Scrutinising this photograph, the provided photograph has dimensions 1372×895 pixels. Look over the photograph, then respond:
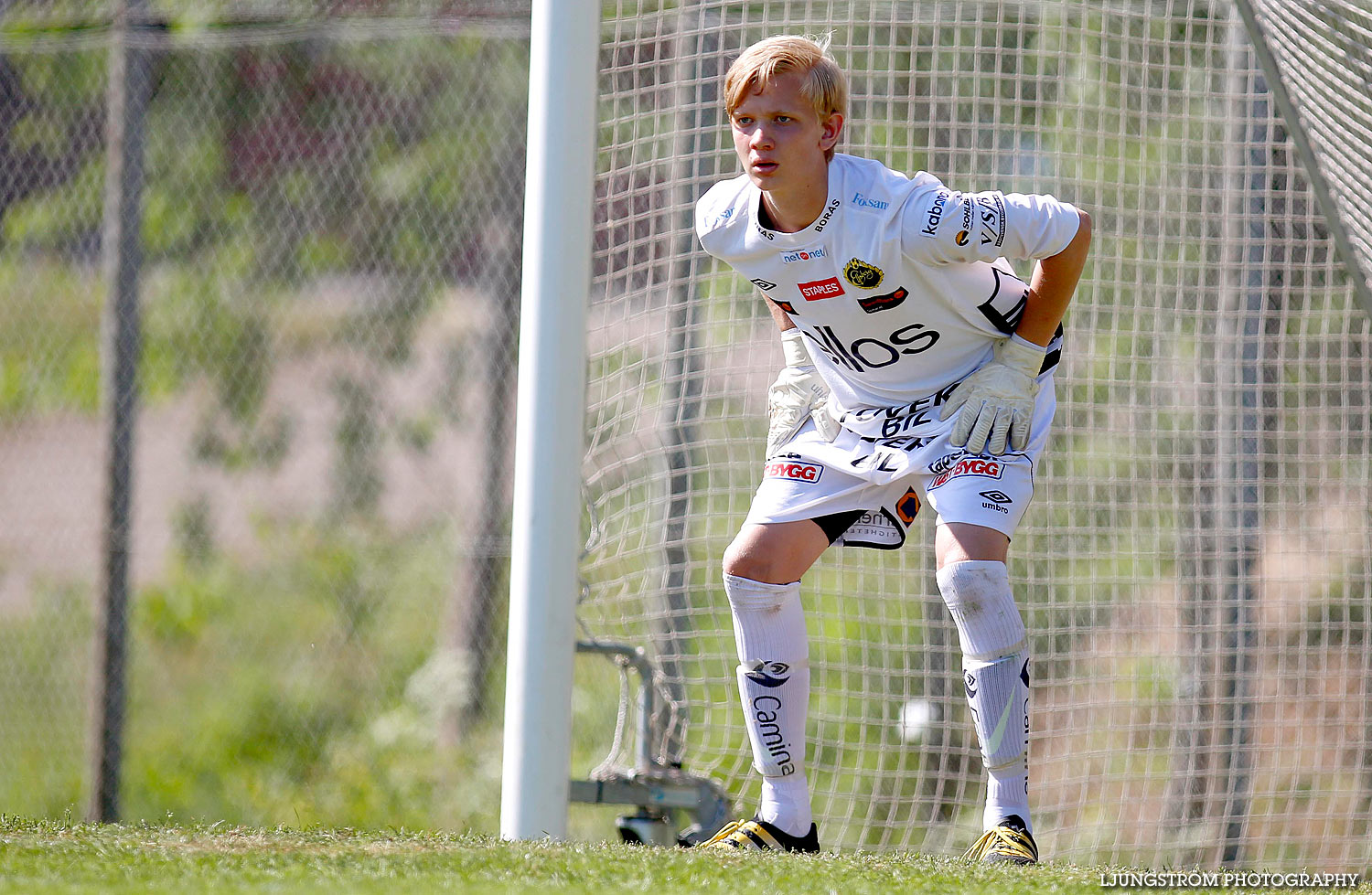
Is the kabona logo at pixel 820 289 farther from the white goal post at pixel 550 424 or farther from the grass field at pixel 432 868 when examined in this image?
the grass field at pixel 432 868

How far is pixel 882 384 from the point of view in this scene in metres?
2.42

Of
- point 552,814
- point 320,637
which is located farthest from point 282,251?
point 552,814

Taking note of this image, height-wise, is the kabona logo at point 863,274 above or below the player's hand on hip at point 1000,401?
above

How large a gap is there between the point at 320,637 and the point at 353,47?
2180 mm

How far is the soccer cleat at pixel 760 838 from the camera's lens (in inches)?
90.6

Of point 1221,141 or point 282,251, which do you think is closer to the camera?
point 1221,141

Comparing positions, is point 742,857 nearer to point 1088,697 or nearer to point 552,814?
point 552,814

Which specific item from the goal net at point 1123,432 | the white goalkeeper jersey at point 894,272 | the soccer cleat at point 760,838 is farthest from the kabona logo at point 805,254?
the goal net at point 1123,432

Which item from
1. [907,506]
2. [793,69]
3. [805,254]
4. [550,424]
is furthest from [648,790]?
[793,69]

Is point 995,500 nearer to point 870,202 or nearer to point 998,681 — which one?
point 998,681

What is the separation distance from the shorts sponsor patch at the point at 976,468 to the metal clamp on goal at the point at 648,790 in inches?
39.7

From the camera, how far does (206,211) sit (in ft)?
17.6

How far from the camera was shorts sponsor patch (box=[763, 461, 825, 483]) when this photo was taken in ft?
7.91

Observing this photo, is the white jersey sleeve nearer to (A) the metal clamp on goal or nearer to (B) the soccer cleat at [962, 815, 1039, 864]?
(B) the soccer cleat at [962, 815, 1039, 864]
